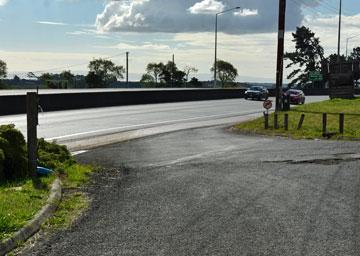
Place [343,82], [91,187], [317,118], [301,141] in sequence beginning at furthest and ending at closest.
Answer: [343,82]
[317,118]
[301,141]
[91,187]

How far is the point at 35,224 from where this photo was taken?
6812 millimetres

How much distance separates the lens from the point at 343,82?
53.7m

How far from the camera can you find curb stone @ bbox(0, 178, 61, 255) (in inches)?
234

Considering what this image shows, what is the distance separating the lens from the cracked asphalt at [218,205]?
6.06 meters

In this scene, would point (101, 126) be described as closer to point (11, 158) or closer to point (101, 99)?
point (11, 158)

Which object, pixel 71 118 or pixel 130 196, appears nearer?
pixel 130 196

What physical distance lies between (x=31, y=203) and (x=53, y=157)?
4016mm

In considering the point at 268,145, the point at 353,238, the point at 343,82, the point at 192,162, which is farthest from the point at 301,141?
the point at 343,82

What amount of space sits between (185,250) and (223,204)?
88.5 inches

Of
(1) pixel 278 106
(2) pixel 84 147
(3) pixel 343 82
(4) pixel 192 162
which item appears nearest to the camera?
(4) pixel 192 162

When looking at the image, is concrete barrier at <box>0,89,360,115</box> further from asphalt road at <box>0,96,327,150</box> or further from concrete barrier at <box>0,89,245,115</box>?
asphalt road at <box>0,96,327,150</box>

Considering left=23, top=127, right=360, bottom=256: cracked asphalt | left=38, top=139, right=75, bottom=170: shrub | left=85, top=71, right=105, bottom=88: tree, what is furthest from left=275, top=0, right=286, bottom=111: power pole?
left=85, top=71, right=105, bottom=88: tree

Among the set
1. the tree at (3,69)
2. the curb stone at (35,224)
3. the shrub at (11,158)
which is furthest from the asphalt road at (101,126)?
the tree at (3,69)

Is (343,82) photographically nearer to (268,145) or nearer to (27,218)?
(268,145)
